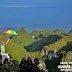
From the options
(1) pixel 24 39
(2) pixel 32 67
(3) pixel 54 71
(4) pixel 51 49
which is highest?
(1) pixel 24 39

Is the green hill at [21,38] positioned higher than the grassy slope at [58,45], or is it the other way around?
the green hill at [21,38]

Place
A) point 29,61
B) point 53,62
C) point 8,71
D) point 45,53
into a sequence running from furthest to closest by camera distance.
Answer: point 45,53 → point 53,62 → point 29,61 → point 8,71

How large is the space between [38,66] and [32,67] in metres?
1.38

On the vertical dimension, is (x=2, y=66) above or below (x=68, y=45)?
below

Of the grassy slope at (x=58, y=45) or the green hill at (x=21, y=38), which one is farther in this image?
the green hill at (x=21, y=38)

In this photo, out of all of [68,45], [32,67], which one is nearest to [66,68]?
[32,67]

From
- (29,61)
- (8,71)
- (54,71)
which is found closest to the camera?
(8,71)

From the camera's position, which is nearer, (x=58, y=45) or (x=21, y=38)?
(x=58, y=45)

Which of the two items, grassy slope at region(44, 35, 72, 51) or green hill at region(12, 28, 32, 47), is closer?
grassy slope at region(44, 35, 72, 51)

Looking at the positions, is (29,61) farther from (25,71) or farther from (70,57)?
(70,57)

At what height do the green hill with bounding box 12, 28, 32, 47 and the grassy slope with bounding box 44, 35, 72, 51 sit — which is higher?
the green hill with bounding box 12, 28, 32, 47

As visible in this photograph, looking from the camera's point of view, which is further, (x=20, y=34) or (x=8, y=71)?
(x=20, y=34)

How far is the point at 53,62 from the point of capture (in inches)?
1519

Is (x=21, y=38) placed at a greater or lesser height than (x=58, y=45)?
greater
